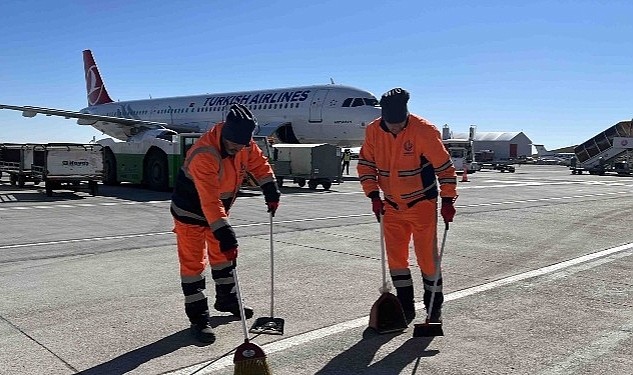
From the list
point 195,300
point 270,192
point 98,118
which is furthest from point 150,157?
point 195,300

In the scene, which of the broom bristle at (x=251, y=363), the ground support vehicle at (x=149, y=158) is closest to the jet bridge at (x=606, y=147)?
the ground support vehicle at (x=149, y=158)

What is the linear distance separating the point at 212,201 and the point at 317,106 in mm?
23924

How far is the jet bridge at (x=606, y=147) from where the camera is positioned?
4525cm

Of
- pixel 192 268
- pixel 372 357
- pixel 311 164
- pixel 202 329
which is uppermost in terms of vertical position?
pixel 311 164

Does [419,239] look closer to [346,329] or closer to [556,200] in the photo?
[346,329]

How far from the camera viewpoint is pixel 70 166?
59.5 ft

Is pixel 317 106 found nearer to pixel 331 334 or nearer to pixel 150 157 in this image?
pixel 150 157

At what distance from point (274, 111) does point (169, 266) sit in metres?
22.6

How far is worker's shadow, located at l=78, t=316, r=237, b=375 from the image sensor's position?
4270 millimetres

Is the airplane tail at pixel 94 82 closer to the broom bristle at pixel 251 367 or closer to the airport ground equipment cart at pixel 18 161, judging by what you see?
the airport ground equipment cart at pixel 18 161

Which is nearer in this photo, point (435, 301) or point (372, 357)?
point (372, 357)

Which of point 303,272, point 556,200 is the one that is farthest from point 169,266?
point 556,200

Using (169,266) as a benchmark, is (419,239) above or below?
above

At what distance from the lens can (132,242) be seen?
9805mm
